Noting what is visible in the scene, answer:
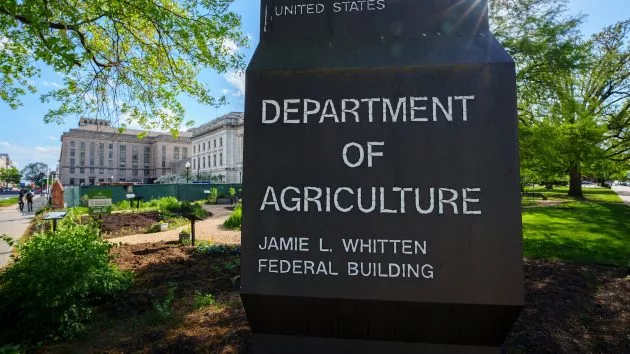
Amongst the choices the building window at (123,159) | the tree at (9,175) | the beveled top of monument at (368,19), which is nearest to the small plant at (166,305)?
the beveled top of monument at (368,19)

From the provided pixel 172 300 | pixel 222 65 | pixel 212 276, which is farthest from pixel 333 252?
pixel 222 65

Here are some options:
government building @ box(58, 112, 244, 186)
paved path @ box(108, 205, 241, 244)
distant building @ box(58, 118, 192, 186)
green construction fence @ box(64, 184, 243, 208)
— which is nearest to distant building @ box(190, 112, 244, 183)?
government building @ box(58, 112, 244, 186)

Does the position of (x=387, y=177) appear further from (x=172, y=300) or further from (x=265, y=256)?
(x=172, y=300)

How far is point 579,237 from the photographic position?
35.2 feet

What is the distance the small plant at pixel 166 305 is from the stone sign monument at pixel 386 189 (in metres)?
3.30

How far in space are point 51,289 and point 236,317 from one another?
2.21 meters

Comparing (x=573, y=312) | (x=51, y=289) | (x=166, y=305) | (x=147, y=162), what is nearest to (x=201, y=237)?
(x=166, y=305)

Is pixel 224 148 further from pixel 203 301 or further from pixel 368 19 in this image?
pixel 368 19

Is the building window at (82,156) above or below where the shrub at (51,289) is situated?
above

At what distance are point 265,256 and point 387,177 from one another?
0.76 meters

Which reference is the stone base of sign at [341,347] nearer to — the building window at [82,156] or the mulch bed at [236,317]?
the mulch bed at [236,317]

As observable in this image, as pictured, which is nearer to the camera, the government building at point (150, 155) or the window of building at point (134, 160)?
the government building at point (150, 155)

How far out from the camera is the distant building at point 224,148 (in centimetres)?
7694

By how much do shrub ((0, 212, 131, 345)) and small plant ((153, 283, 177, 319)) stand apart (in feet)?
2.62
